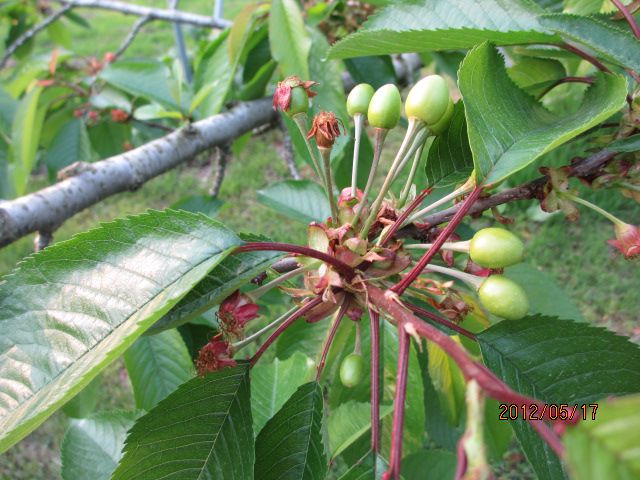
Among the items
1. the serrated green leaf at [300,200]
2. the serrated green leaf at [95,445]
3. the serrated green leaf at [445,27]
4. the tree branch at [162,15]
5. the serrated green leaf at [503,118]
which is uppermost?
the tree branch at [162,15]

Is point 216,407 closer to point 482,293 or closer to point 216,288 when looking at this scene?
point 216,288

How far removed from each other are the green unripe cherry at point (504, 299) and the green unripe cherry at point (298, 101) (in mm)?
370

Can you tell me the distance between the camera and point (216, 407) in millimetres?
734

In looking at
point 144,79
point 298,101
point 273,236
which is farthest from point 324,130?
point 273,236

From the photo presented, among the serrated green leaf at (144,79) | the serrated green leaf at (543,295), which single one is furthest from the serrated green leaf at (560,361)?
the serrated green leaf at (144,79)

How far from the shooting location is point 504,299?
67cm

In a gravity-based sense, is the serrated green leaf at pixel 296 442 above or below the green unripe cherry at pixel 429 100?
below

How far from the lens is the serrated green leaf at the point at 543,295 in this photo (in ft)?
4.28

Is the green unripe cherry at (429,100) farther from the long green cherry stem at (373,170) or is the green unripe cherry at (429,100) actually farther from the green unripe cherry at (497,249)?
the green unripe cherry at (497,249)

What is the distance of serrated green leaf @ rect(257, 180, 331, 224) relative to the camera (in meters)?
1.30

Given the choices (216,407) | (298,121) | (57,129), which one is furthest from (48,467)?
(298,121)

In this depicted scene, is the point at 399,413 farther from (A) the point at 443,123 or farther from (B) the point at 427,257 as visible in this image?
(A) the point at 443,123

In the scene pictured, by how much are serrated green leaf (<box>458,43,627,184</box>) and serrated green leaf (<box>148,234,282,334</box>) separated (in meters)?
0.29

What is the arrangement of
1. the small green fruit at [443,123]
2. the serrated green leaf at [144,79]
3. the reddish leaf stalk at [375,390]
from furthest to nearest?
the serrated green leaf at [144,79] < the small green fruit at [443,123] < the reddish leaf stalk at [375,390]
